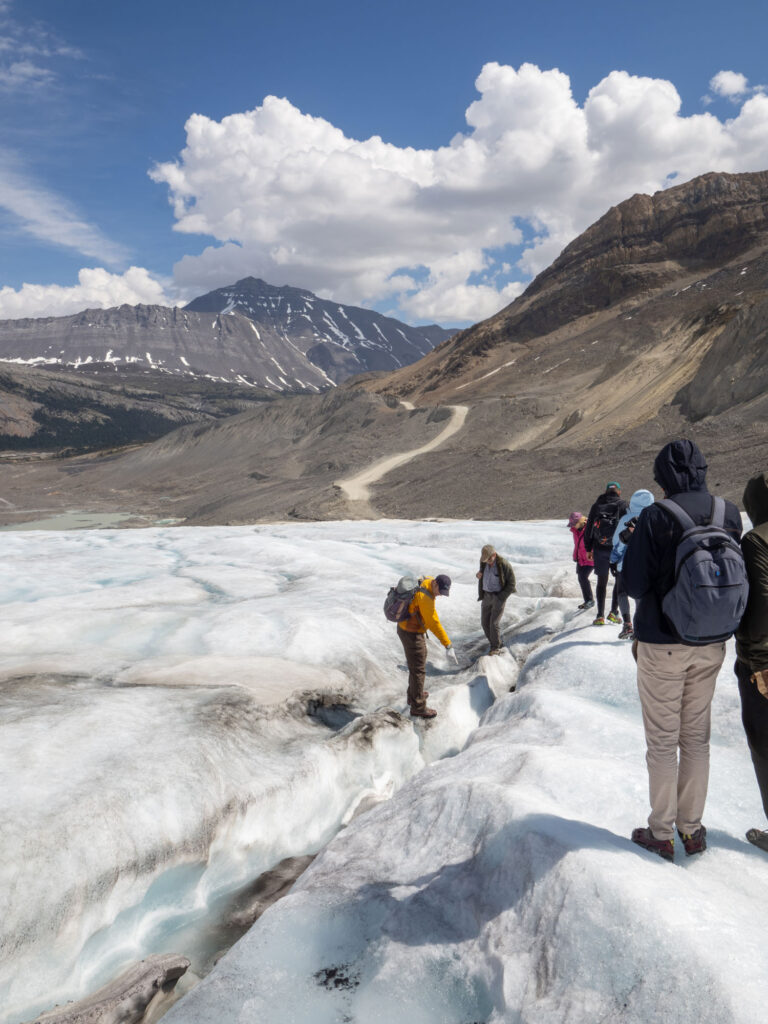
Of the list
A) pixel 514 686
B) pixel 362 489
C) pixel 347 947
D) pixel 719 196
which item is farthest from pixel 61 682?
pixel 719 196

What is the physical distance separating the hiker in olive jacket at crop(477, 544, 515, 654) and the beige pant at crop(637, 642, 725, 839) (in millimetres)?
4998

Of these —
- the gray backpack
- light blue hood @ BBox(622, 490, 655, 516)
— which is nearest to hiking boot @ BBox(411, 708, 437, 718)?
light blue hood @ BBox(622, 490, 655, 516)

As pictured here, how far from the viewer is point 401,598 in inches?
286

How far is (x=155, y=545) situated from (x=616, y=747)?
17896mm

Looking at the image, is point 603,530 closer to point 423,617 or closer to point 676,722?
point 423,617

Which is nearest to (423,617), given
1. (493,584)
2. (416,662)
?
(416,662)

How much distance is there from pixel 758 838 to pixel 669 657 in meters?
1.62

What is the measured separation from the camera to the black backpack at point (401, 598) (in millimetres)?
7227

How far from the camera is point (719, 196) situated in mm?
81688

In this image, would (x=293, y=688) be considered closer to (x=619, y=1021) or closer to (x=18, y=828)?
(x=18, y=828)

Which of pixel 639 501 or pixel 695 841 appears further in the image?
pixel 639 501

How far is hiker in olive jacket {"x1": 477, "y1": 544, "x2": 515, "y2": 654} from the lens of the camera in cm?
876

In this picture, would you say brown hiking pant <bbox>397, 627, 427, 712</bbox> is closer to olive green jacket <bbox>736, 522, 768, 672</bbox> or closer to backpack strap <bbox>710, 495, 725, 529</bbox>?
olive green jacket <bbox>736, 522, 768, 672</bbox>

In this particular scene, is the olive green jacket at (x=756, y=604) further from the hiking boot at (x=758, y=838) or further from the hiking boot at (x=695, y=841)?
the hiking boot at (x=758, y=838)
